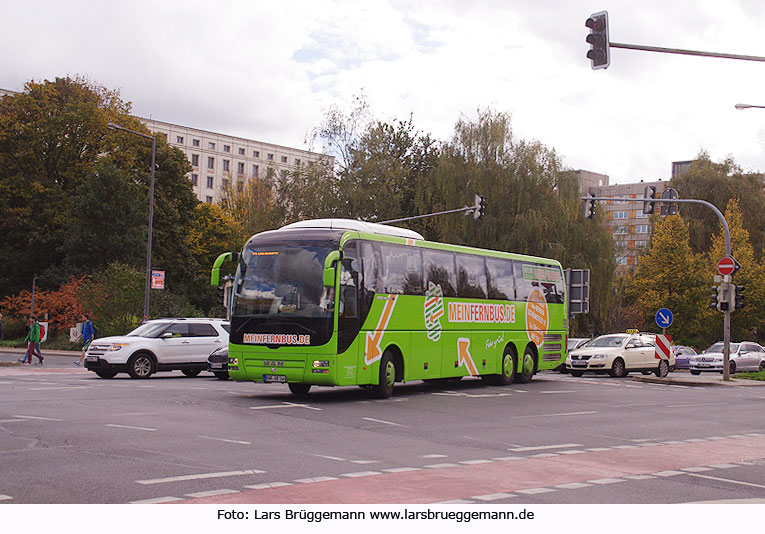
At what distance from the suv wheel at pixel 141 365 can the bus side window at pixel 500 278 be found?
9.77 metres

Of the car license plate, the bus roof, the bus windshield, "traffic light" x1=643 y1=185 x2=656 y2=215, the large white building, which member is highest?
the large white building

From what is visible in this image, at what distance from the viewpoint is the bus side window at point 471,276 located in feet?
76.7

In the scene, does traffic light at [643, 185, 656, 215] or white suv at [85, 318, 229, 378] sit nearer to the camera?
white suv at [85, 318, 229, 378]

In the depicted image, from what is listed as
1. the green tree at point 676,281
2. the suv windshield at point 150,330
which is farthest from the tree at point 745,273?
the suv windshield at point 150,330

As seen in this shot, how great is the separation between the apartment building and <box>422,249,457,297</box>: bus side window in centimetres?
10033

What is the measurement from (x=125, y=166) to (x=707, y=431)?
50.0 meters

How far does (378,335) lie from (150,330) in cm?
976

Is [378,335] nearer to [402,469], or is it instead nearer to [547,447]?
[547,447]

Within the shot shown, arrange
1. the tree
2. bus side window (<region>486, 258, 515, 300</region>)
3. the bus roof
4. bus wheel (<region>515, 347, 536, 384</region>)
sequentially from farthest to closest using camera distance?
1. the tree
2. bus wheel (<region>515, 347, 536, 384</region>)
3. bus side window (<region>486, 258, 515, 300</region>)
4. the bus roof

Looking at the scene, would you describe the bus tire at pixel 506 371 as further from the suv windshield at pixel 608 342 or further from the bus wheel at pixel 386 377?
the suv windshield at pixel 608 342

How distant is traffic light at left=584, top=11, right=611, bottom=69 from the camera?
15.6 m

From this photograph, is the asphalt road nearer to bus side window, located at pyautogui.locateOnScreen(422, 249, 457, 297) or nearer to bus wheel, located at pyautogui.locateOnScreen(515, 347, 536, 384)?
bus side window, located at pyautogui.locateOnScreen(422, 249, 457, 297)

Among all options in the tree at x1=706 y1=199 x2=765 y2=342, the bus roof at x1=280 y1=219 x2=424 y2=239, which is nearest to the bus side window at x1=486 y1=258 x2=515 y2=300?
the bus roof at x1=280 y1=219 x2=424 y2=239

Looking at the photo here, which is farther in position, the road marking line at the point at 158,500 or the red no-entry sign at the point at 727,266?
the red no-entry sign at the point at 727,266
